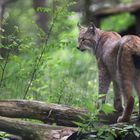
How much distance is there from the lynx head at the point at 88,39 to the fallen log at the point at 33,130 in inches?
72.3

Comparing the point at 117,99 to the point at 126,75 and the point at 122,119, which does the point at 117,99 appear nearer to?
the point at 122,119

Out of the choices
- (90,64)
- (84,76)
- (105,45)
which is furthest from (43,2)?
(105,45)

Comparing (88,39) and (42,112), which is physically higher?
(88,39)

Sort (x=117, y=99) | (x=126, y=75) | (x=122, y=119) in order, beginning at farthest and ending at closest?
(x=117, y=99)
(x=122, y=119)
(x=126, y=75)

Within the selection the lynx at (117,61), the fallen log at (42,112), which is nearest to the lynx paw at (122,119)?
the lynx at (117,61)

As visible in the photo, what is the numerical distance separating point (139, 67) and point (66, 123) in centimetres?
108

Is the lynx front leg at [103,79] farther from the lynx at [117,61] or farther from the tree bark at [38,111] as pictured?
the tree bark at [38,111]

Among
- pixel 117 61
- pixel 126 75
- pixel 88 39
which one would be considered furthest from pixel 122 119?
pixel 88 39

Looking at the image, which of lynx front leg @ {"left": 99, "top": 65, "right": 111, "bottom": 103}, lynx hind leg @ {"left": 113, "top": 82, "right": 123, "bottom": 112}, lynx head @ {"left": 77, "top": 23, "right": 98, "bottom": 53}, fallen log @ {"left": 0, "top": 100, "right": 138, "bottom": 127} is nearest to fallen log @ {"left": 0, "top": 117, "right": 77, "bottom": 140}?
fallen log @ {"left": 0, "top": 100, "right": 138, "bottom": 127}

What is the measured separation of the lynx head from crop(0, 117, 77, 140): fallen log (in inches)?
72.3

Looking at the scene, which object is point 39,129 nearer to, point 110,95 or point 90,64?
point 110,95

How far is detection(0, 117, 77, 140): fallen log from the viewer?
6375 millimetres

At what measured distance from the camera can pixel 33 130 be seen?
6438 millimetres

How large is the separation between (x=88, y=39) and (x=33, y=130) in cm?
205
